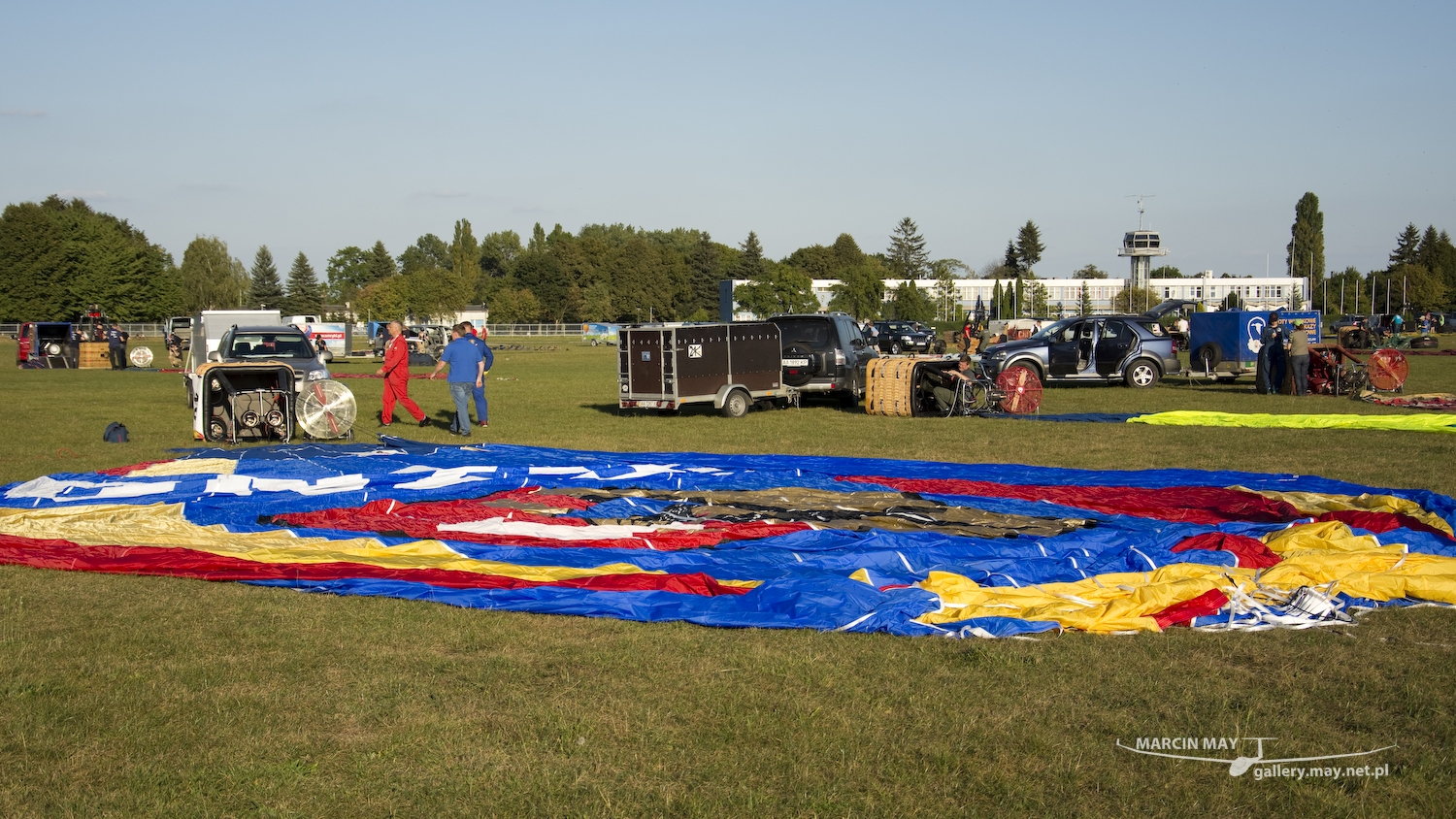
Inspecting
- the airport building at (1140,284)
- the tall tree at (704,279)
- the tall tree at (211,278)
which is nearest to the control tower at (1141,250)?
the airport building at (1140,284)

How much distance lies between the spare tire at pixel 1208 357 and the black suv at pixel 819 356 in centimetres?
971

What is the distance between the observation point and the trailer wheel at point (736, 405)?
17.9 meters

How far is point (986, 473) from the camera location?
11.0 m

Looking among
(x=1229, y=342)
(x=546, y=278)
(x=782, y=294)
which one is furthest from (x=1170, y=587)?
(x=546, y=278)

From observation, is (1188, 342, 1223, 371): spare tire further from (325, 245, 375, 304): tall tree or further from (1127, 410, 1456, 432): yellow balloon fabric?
(325, 245, 375, 304): tall tree

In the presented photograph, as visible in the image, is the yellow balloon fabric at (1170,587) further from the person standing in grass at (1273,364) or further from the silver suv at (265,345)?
the person standing in grass at (1273,364)

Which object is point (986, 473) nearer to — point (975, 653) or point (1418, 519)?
point (1418, 519)

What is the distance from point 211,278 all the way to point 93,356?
82.5 metres

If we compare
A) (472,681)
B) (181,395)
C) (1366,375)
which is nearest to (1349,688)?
(472,681)

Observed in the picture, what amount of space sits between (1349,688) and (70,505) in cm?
942

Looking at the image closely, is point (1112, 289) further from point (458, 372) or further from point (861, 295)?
point (458, 372)

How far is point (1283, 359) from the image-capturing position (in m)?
21.4

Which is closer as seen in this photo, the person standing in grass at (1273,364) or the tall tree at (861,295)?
the person standing in grass at (1273,364)

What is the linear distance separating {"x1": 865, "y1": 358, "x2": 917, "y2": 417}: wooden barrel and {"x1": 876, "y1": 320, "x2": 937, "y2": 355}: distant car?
28375 mm
